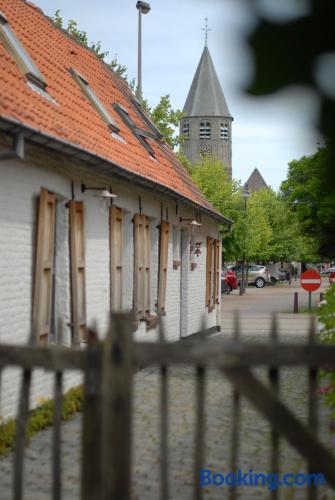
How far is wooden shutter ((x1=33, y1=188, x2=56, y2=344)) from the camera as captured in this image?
880 cm

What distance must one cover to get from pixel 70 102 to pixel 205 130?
9314 cm

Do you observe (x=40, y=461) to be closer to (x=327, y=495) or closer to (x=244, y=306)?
(x=327, y=495)

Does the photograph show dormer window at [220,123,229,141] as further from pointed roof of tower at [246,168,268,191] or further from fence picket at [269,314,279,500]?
fence picket at [269,314,279,500]

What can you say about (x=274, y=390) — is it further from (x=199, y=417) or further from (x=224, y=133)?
(x=224, y=133)

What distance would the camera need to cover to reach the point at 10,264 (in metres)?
8.24

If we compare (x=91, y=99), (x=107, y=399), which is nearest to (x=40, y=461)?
(x=107, y=399)

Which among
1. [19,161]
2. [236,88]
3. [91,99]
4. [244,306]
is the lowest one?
[244,306]

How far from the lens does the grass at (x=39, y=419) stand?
278 inches

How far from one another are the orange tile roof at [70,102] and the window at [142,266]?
2.32ft

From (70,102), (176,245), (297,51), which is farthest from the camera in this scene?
(176,245)

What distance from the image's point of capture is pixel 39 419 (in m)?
8.01

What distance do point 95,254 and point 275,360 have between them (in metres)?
7.86

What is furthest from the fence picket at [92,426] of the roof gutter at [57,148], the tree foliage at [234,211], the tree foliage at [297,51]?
the tree foliage at [234,211]

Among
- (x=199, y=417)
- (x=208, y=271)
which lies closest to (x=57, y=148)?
(x=199, y=417)
